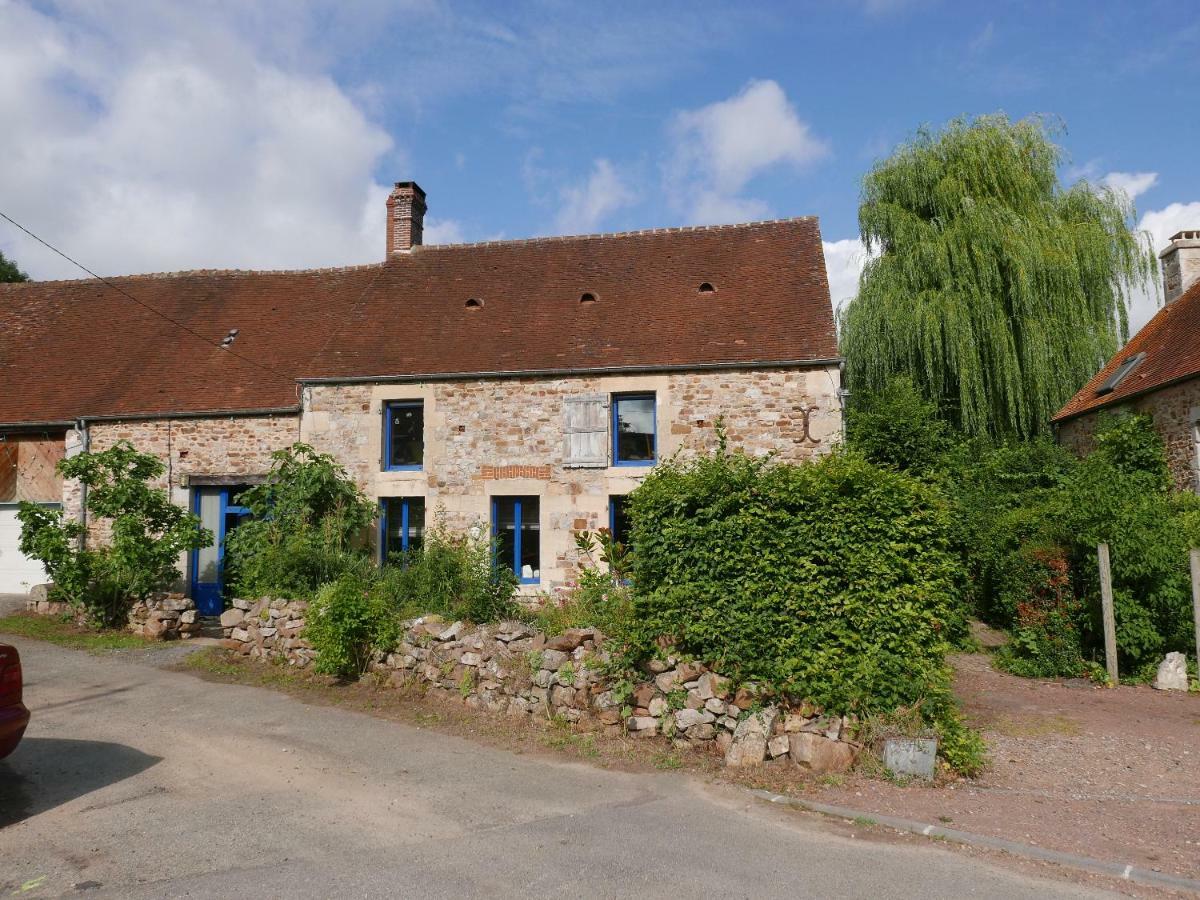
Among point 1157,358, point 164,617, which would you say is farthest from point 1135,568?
point 164,617

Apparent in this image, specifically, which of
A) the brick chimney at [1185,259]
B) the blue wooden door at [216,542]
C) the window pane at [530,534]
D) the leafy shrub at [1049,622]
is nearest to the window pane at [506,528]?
the window pane at [530,534]

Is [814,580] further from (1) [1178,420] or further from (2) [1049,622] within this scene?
(1) [1178,420]

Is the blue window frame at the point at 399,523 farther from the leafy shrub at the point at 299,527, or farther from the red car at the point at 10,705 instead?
the red car at the point at 10,705

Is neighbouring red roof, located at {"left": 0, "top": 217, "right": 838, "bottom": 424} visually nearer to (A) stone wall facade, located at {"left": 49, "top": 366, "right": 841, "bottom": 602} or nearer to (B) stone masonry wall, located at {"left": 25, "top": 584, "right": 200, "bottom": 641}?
(A) stone wall facade, located at {"left": 49, "top": 366, "right": 841, "bottom": 602}

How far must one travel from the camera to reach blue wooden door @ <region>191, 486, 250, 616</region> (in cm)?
1360

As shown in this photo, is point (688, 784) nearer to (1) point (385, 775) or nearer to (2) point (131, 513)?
(1) point (385, 775)

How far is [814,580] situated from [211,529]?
11.3 metres

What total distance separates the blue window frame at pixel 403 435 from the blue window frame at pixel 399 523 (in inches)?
23.1

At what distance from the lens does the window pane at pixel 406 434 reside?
13250 mm

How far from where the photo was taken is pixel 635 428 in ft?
41.7

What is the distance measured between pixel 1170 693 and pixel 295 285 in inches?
655

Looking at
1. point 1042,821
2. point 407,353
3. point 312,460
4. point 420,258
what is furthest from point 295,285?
point 1042,821


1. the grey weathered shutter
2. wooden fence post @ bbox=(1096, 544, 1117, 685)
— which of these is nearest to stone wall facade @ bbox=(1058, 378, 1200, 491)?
wooden fence post @ bbox=(1096, 544, 1117, 685)

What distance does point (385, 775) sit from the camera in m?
6.18
